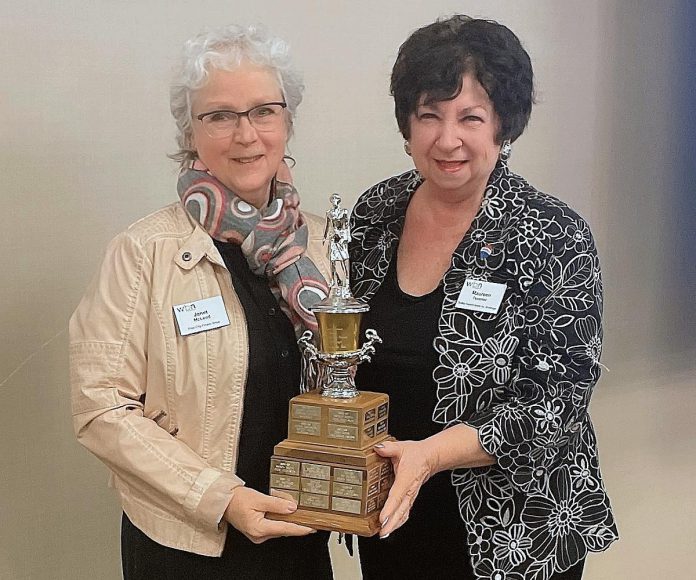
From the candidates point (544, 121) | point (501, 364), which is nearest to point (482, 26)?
point (501, 364)

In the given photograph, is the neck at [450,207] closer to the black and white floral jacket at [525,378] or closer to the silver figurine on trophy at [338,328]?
the black and white floral jacket at [525,378]

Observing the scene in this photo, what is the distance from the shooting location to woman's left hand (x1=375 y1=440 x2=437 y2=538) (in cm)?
153

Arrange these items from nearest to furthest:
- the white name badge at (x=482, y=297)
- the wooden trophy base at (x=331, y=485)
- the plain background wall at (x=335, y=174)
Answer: the wooden trophy base at (x=331, y=485), the white name badge at (x=482, y=297), the plain background wall at (x=335, y=174)

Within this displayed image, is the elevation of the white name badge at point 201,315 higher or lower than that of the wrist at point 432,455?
higher

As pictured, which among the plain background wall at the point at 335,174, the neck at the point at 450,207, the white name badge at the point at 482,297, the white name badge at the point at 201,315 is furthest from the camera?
the plain background wall at the point at 335,174

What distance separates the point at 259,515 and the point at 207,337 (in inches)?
12.9

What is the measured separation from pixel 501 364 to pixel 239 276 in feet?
1.72

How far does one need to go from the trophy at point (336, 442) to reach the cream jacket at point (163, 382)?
0.13 metres

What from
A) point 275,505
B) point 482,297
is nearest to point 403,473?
point 275,505

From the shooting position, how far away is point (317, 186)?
273 centimetres

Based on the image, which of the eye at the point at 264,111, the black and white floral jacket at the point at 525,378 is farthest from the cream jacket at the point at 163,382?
the black and white floral jacket at the point at 525,378

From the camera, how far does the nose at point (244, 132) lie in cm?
163

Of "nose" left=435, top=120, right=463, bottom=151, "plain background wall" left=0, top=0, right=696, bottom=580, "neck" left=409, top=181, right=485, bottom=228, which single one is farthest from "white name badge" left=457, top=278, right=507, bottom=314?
"plain background wall" left=0, top=0, right=696, bottom=580

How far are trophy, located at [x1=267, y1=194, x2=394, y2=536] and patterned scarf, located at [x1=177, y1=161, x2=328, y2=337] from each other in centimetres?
12
